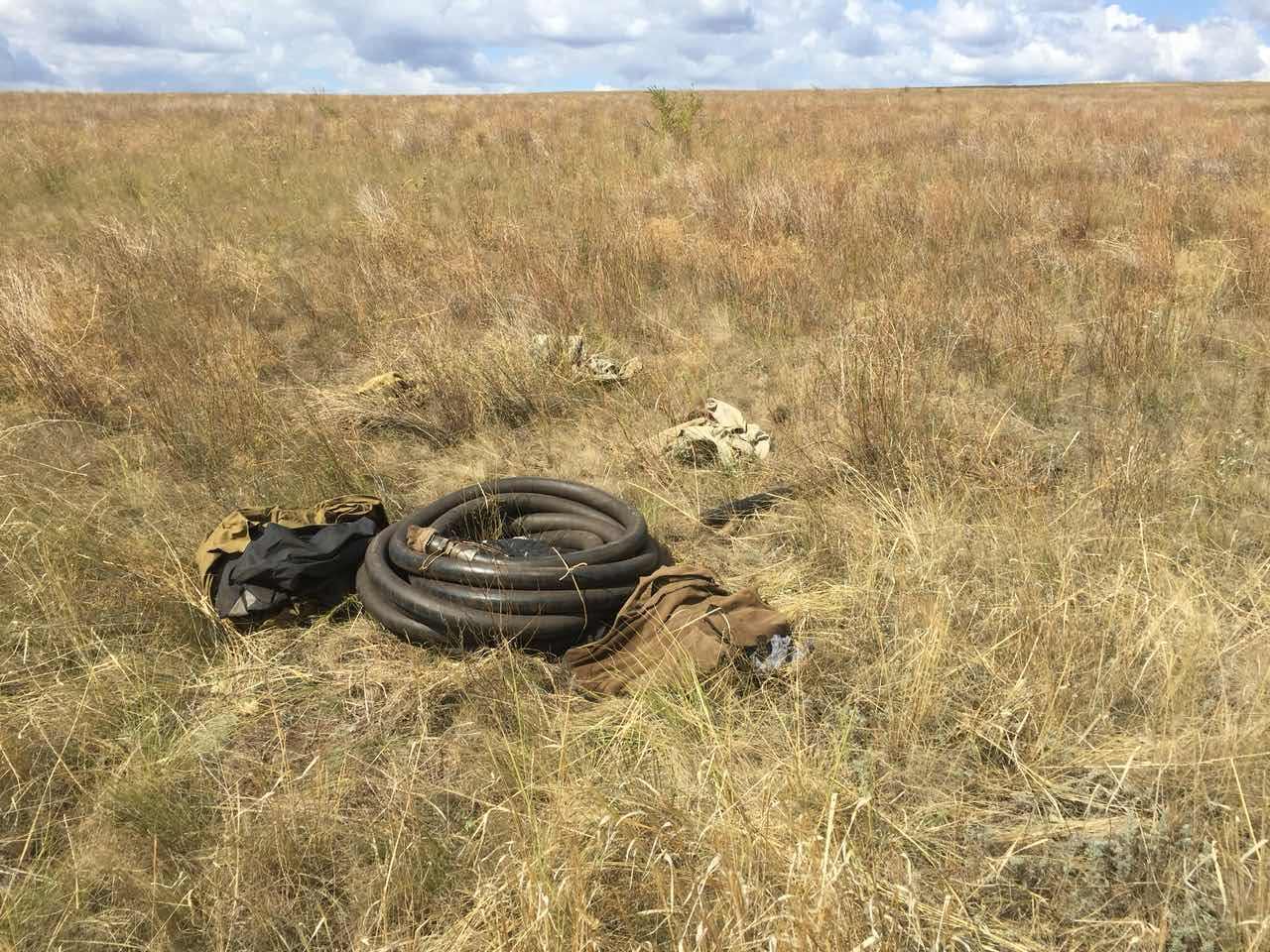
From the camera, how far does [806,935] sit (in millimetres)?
1459

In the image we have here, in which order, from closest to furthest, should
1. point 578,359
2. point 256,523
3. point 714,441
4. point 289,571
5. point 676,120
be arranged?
point 289,571 < point 256,523 < point 714,441 < point 578,359 < point 676,120

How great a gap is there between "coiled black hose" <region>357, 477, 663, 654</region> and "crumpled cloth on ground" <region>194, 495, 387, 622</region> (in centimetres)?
35

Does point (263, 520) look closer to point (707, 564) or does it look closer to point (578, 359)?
point (707, 564)

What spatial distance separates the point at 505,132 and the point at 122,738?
1336 cm

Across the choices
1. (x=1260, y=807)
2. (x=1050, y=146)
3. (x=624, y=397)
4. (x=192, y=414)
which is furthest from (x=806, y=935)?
(x=1050, y=146)

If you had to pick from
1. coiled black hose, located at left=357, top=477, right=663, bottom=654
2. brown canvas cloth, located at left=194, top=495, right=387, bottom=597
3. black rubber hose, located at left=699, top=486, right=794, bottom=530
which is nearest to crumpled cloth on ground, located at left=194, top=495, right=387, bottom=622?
brown canvas cloth, located at left=194, top=495, right=387, bottom=597

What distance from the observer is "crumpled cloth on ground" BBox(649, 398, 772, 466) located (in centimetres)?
412

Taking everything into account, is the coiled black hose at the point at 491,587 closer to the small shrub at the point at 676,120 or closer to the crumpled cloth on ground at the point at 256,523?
the crumpled cloth on ground at the point at 256,523

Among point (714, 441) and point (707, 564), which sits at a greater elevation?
point (714, 441)

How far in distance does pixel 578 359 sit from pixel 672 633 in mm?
2823

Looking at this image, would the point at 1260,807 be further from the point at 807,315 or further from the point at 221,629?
the point at 807,315

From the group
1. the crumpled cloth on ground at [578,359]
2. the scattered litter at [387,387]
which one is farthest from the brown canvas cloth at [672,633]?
the scattered litter at [387,387]

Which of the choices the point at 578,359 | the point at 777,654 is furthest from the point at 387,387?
the point at 777,654

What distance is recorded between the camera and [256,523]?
130 inches
